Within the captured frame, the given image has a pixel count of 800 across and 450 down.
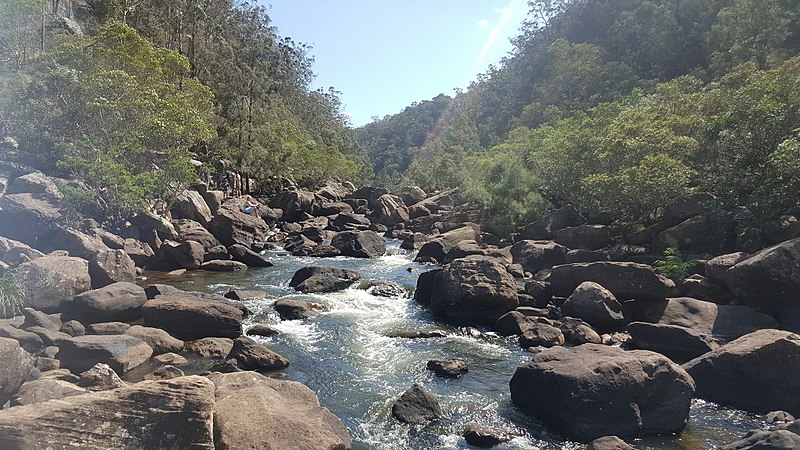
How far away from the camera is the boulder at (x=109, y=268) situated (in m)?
18.3

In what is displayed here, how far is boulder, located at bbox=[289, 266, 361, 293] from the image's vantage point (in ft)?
68.3

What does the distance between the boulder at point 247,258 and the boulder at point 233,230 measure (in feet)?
8.03

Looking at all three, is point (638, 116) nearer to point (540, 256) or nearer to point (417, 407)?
point (540, 256)

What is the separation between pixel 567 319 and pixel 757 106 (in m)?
11.0

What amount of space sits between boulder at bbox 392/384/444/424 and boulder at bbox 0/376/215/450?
4.22 metres

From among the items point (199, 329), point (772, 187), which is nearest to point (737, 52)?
point (772, 187)

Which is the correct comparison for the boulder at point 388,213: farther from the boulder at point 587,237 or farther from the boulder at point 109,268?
the boulder at point 109,268

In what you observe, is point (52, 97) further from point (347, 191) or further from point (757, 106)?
point (347, 191)

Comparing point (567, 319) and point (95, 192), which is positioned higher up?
point (95, 192)

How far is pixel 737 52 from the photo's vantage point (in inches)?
1743

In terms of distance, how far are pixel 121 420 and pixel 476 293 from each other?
1210 cm

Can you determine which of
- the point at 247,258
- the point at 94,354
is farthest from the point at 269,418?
the point at 247,258

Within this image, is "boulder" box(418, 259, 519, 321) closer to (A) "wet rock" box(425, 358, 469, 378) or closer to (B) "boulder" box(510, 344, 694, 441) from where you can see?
(A) "wet rock" box(425, 358, 469, 378)

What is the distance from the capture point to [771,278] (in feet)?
46.1
